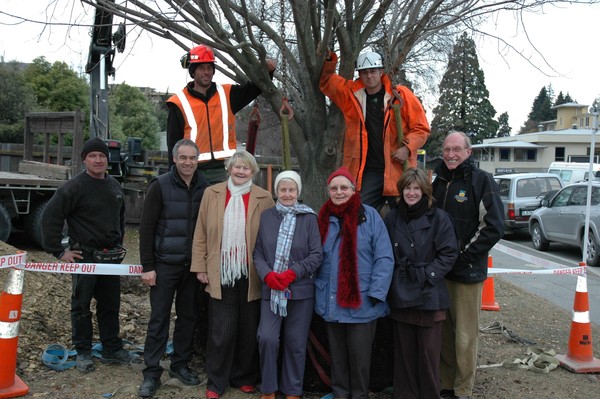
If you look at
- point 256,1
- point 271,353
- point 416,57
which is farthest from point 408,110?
point 416,57

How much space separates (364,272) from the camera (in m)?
4.13

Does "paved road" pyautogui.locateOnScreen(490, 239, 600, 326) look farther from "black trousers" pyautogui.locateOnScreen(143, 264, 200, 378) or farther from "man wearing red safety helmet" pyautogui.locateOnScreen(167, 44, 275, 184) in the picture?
"black trousers" pyautogui.locateOnScreen(143, 264, 200, 378)

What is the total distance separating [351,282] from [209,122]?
179 centimetres

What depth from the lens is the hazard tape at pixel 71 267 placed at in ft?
14.1

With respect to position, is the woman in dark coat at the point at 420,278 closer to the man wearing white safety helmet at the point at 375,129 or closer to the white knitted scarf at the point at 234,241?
the man wearing white safety helmet at the point at 375,129

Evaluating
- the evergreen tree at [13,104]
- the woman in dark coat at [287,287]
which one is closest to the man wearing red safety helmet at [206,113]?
the woman in dark coat at [287,287]

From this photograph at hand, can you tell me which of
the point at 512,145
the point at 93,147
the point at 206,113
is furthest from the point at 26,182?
the point at 512,145

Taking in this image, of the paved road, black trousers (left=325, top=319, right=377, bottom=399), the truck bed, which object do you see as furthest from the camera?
the truck bed

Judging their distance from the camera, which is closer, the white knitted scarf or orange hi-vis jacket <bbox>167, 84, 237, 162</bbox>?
the white knitted scarf

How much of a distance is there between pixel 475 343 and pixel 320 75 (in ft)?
8.07

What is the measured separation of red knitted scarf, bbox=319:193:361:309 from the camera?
4.06 m

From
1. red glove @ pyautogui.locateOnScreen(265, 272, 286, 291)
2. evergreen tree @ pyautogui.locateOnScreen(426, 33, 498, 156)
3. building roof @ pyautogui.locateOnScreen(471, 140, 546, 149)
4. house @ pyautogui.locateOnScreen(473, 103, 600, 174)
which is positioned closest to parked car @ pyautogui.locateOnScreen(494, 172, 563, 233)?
red glove @ pyautogui.locateOnScreen(265, 272, 286, 291)

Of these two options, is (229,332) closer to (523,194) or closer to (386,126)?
(386,126)

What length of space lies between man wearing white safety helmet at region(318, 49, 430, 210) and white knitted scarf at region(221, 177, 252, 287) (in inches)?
40.2
